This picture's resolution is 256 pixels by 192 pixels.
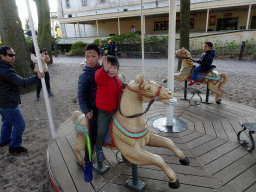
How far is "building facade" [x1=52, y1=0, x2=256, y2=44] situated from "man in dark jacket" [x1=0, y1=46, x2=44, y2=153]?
18448 mm

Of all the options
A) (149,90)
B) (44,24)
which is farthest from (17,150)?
(44,24)

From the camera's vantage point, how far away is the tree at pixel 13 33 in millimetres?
6884

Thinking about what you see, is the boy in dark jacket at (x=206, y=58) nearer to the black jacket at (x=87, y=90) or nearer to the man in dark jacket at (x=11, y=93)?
the black jacket at (x=87, y=90)

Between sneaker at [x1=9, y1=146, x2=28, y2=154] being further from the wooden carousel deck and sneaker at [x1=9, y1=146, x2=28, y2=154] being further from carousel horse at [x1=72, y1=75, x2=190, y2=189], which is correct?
carousel horse at [x1=72, y1=75, x2=190, y2=189]

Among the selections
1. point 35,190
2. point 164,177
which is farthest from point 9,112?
point 164,177

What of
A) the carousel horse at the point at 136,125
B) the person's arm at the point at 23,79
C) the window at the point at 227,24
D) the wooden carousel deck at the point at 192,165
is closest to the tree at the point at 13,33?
the wooden carousel deck at the point at 192,165

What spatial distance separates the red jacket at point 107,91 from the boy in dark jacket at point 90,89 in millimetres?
157

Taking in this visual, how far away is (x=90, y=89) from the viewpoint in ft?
7.63

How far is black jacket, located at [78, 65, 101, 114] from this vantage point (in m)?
2.27

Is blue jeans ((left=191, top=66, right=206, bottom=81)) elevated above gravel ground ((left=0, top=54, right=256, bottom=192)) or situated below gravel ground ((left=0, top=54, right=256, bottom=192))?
above


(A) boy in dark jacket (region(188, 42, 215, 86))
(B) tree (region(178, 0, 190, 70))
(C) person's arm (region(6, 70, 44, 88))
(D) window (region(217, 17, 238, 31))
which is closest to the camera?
(C) person's arm (region(6, 70, 44, 88))

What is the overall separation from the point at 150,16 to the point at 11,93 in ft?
78.0

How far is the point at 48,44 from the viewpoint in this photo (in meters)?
13.3

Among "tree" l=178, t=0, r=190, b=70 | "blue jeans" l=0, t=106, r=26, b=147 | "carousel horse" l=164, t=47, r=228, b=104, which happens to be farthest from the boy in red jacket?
"tree" l=178, t=0, r=190, b=70
